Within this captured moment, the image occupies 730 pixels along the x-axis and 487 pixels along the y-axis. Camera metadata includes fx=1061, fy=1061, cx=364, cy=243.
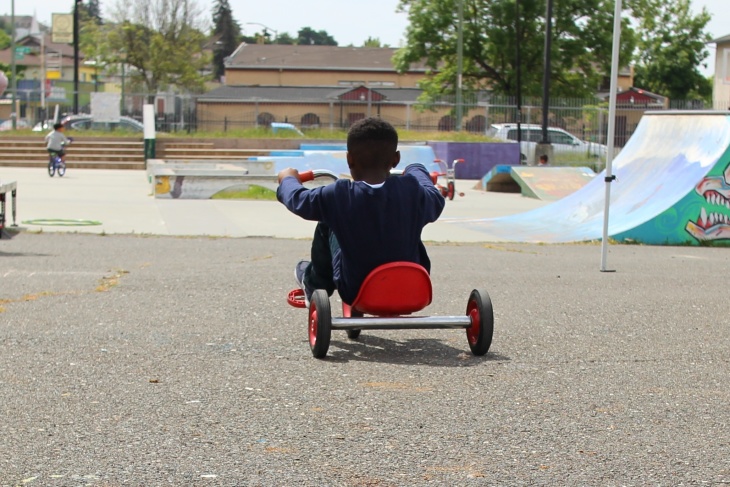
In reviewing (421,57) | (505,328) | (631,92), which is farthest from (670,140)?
(631,92)

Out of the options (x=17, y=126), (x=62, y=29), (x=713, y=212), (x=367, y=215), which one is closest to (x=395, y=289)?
(x=367, y=215)

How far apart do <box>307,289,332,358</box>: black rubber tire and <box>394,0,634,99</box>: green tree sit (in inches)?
1980

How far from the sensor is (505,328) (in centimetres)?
707

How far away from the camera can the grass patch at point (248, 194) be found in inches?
884

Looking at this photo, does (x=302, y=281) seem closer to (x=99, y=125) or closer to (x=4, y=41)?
(x=99, y=125)

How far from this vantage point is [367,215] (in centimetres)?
593

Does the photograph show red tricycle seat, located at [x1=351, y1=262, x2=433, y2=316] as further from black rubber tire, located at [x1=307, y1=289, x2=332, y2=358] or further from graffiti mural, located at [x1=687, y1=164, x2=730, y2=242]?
graffiti mural, located at [x1=687, y1=164, x2=730, y2=242]

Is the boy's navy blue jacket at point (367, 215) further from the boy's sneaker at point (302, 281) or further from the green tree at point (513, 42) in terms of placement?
the green tree at point (513, 42)

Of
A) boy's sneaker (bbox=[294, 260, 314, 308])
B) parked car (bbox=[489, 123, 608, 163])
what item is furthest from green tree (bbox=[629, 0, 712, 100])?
boy's sneaker (bbox=[294, 260, 314, 308])

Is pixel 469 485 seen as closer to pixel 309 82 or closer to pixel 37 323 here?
pixel 37 323

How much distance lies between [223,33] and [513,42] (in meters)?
110

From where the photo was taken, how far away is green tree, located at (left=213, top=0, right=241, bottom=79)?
155900mm

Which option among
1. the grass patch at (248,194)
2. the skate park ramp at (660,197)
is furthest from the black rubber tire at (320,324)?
the grass patch at (248,194)

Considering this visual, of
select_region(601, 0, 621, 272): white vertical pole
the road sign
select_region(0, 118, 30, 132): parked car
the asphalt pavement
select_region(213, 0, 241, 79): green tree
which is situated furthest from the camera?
select_region(213, 0, 241, 79): green tree
